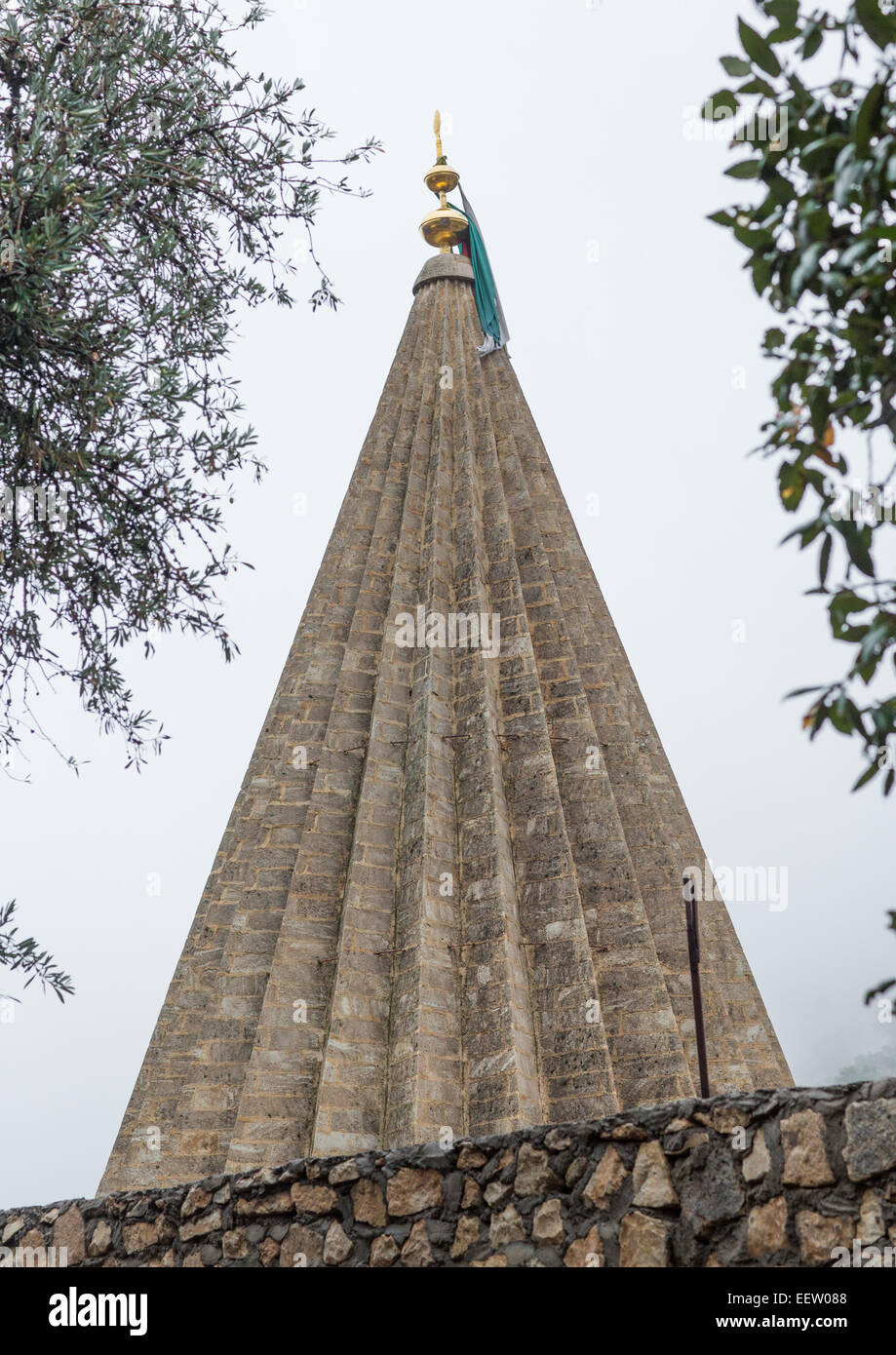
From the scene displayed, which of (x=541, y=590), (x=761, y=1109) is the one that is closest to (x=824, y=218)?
(x=761, y=1109)

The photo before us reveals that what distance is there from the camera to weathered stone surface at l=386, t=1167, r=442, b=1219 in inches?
212

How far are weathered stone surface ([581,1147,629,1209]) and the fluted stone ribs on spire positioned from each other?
6328mm

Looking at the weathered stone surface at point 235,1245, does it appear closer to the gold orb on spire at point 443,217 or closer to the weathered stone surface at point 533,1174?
the weathered stone surface at point 533,1174

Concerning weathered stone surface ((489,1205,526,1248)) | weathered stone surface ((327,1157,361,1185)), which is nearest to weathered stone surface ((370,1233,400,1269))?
weathered stone surface ((327,1157,361,1185))

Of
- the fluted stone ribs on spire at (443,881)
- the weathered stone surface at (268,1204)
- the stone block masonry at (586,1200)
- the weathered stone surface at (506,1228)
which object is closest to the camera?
the stone block masonry at (586,1200)

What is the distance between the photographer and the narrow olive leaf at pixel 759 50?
9.82 ft

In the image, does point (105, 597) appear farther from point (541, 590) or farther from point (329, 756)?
point (541, 590)

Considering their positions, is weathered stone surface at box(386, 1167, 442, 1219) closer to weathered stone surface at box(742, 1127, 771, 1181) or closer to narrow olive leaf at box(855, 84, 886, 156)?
weathered stone surface at box(742, 1127, 771, 1181)

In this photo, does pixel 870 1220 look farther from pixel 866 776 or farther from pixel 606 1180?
pixel 866 776

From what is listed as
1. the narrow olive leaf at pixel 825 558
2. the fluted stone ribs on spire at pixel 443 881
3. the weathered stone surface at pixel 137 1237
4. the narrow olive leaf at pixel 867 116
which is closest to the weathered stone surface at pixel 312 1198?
the weathered stone surface at pixel 137 1237

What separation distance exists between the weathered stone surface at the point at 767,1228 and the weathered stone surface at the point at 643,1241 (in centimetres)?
35

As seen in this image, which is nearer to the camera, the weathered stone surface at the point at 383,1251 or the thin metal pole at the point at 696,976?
the weathered stone surface at the point at 383,1251

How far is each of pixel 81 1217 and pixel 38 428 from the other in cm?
411

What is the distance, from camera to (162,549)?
7465 millimetres
